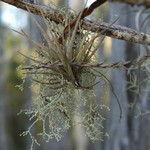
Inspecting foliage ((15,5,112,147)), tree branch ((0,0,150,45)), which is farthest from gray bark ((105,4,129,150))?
tree branch ((0,0,150,45))

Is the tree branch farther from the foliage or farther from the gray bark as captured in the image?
the gray bark

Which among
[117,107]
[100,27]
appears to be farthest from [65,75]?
[117,107]

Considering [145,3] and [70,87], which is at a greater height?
[145,3]

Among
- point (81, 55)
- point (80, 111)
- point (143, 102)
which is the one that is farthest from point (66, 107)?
point (143, 102)

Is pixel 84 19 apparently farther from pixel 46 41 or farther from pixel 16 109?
pixel 16 109

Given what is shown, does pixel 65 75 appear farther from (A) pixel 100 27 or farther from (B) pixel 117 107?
(B) pixel 117 107

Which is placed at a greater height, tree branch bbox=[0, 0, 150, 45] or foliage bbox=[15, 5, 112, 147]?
tree branch bbox=[0, 0, 150, 45]

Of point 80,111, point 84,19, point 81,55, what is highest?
point 84,19

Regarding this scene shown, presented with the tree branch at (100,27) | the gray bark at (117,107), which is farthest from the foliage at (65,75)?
the gray bark at (117,107)

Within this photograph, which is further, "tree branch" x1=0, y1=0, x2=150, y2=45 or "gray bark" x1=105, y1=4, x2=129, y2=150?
"gray bark" x1=105, y1=4, x2=129, y2=150

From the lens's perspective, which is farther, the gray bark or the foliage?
the gray bark

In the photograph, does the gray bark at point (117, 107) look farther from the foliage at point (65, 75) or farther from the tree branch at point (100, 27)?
the tree branch at point (100, 27)
